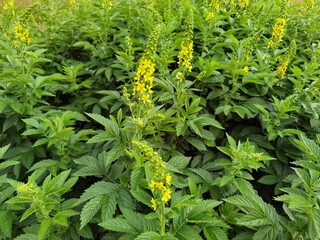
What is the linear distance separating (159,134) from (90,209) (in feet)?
3.02

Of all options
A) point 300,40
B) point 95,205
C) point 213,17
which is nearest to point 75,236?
point 95,205

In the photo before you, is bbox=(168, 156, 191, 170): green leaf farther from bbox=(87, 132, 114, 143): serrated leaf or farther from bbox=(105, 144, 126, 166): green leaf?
bbox=(87, 132, 114, 143): serrated leaf

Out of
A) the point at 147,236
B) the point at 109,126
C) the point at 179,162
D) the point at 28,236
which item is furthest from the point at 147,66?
the point at 28,236

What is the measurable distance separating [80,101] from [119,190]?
54.3 inches

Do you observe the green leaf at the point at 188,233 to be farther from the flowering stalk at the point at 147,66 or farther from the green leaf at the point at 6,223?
the green leaf at the point at 6,223

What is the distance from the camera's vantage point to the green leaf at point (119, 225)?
5.87 ft

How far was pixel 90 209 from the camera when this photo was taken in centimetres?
196

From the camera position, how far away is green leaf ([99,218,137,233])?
1.79m

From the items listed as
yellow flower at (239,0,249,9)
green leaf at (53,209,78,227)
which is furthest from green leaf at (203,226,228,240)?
yellow flower at (239,0,249,9)

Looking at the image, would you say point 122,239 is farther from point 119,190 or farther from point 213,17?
point 213,17

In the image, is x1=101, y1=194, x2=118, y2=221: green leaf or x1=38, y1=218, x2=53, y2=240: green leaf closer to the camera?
x1=38, y1=218, x2=53, y2=240: green leaf

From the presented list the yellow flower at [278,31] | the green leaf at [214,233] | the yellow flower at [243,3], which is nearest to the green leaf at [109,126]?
the green leaf at [214,233]

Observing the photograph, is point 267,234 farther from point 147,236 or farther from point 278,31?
point 278,31

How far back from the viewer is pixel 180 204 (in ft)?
5.77
